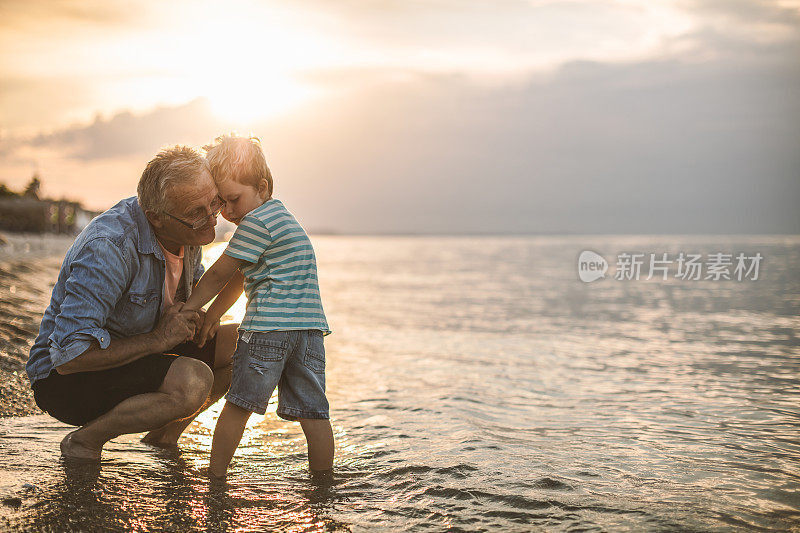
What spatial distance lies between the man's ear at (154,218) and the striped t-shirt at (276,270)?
0.38m

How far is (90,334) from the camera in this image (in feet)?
10.3

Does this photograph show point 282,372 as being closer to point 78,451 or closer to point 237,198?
point 237,198

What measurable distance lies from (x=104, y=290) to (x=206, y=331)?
66cm

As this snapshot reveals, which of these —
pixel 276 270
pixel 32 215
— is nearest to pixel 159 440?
pixel 276 270

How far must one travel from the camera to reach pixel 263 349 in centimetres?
348

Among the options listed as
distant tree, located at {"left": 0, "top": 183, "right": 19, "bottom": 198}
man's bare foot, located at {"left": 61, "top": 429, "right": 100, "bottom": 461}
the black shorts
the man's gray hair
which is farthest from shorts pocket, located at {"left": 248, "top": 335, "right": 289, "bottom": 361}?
distant tree, located at {"left": 0, "top": 183, "right": 19, "bottom": 198}

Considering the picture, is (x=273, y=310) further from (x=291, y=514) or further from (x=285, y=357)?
(x=291, y=514)

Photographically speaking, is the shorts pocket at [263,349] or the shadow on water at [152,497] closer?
the shadow on water at [152,497]

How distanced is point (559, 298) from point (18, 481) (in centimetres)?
1704

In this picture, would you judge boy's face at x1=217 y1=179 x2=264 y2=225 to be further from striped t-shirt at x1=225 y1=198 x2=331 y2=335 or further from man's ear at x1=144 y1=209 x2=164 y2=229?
man's ear at x1=144 y1=209 x2=164 y2=229

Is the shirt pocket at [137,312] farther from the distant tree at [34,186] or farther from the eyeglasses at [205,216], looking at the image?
the distant tree at [34,186]

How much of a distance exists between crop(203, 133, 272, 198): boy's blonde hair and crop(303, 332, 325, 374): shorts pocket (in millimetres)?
866

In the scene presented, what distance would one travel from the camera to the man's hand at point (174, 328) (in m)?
3.49

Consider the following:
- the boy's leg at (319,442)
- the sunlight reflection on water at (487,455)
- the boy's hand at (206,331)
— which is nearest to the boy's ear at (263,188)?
the boy's hand at (206,331)
